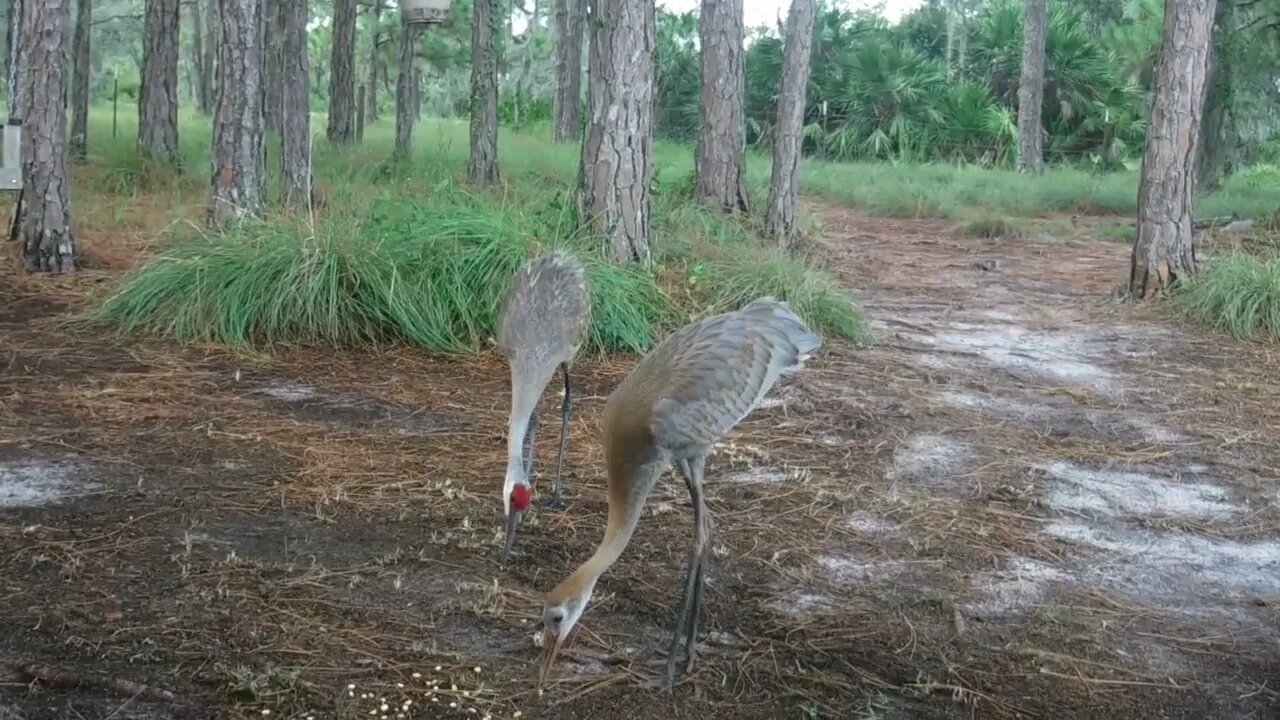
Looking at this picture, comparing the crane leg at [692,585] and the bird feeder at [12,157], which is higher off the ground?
the bird feeder at [12,157]

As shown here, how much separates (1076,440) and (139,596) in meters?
4.31

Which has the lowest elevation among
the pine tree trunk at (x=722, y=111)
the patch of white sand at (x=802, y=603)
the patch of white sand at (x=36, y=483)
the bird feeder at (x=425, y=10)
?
the patch of white sand at (x=802, y=603)

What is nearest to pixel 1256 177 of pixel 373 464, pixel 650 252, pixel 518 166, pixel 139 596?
pixel 518 166

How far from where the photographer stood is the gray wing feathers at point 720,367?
147 inches

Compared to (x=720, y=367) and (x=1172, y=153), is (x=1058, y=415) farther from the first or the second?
(x=1172, y=153)

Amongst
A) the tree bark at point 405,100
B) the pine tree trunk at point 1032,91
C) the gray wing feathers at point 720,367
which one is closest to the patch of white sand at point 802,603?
the gray wing feathers at point 720,367

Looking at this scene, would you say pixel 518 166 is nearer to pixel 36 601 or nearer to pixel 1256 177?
pixel 36 601

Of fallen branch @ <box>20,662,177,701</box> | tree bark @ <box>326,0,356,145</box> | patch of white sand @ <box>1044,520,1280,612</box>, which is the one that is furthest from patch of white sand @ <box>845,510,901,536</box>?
tree bark @ <box>326,0,356,145</box>

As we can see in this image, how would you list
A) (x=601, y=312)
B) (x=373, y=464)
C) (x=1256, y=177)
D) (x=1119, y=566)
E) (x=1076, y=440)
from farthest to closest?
(x=1256, y=177)
(x=601, y=312)
(x=1076, y=440)
(x=373, y=464)
(x=1119, y=566)

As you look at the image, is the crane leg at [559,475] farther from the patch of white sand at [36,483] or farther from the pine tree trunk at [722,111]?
the pine tree trunk at [722,111]

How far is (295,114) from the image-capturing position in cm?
1076

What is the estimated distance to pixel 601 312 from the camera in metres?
7.29

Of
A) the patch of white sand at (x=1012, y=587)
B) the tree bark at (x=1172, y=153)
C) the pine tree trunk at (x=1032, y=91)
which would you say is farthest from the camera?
the pine tree trunk at (x=1032, y=91)

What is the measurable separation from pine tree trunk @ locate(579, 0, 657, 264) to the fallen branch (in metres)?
5.25
